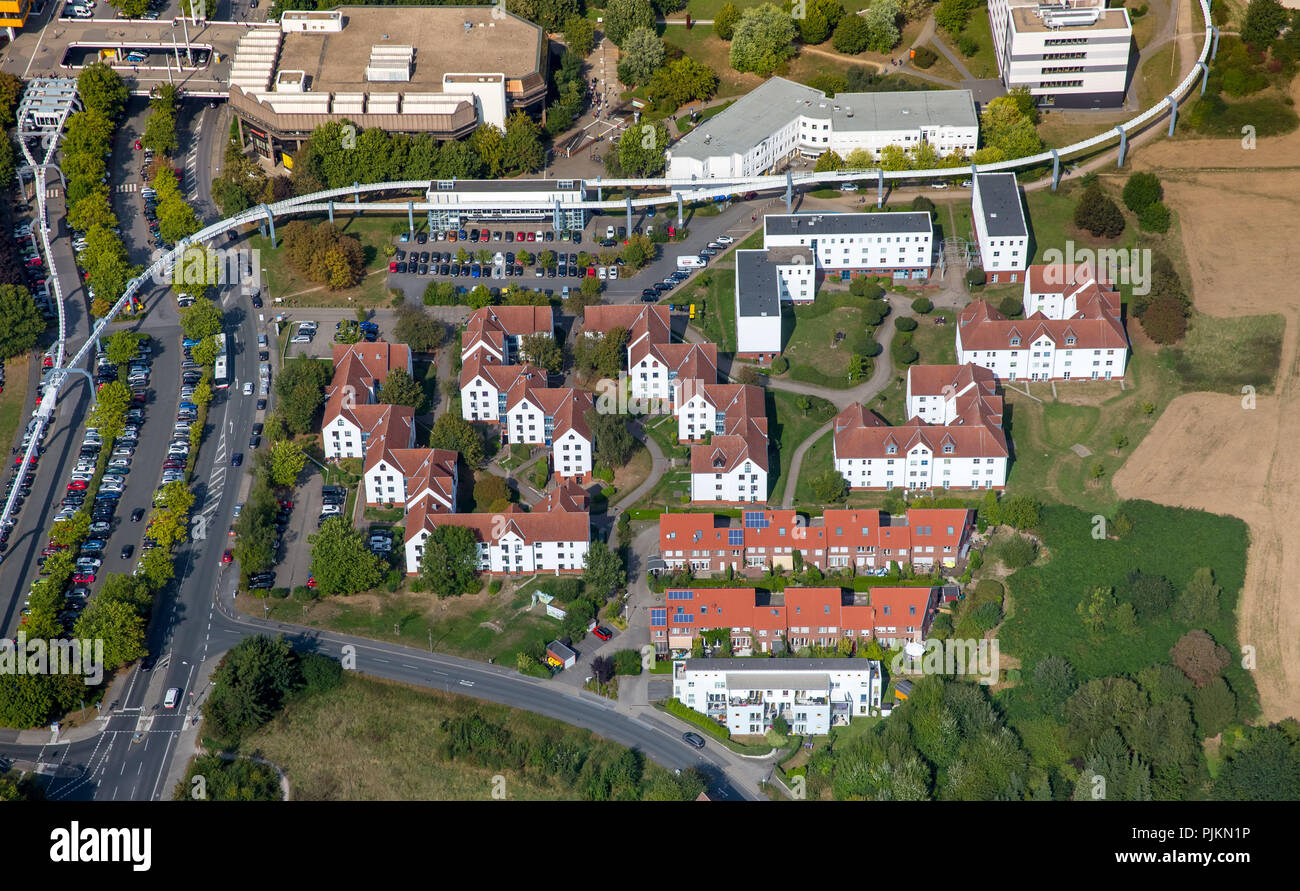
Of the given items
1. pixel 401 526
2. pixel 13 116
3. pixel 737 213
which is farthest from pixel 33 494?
pixel 737 213

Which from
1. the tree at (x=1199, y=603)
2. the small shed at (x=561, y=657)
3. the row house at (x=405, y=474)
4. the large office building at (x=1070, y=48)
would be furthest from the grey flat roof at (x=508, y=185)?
the tree at (x=1199, y=603)

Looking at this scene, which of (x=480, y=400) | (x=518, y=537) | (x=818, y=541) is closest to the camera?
(x=518, y=537)

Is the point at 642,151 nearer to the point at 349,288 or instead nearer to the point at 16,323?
the point at 349,288

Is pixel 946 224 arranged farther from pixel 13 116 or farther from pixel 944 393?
pixel 13 116

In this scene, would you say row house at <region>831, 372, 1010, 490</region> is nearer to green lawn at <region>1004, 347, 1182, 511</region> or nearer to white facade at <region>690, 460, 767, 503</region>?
green lawn at <region>1004, 347, 1182, 511</region>

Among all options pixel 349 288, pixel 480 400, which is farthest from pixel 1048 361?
pixel 349 288

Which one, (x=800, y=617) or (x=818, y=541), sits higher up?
(x=818, y=541)

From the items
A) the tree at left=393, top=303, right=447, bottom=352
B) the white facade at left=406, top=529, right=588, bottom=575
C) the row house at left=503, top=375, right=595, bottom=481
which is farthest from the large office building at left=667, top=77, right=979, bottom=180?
the white facade at left=406, top=529, right=588, bottom=575
